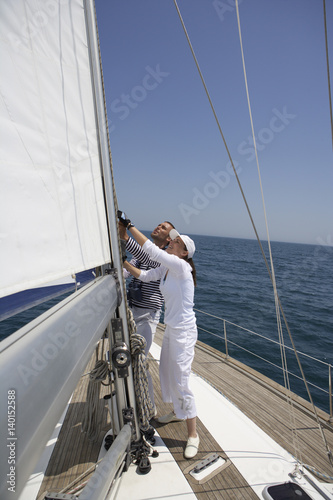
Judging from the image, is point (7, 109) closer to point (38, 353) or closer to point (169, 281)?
point (38, 353)

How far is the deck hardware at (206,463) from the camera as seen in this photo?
6.03ft

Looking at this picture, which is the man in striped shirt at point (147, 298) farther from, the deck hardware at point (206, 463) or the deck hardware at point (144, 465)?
the deck hardware at point (206, 463)

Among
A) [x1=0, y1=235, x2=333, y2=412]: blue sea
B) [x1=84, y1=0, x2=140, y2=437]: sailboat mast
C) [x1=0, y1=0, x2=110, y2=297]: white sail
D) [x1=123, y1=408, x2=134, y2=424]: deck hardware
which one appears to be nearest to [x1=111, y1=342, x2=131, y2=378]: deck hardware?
[x1=84, y1=0, x2=140, y2=437]: sailboat mast

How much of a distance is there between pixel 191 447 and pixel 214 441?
0.26 m

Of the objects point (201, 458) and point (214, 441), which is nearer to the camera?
point (201, 458)

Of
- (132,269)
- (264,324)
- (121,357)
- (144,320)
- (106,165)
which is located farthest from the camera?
(264,324)

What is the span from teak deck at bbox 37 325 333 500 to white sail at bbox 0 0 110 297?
5.25 feet

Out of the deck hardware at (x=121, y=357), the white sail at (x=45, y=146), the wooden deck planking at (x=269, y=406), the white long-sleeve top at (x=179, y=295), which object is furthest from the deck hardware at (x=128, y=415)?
the wooden deck planking at (x=269, y=406)

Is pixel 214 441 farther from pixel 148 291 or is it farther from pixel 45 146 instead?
pixel 45 146

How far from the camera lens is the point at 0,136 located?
63 centimetres

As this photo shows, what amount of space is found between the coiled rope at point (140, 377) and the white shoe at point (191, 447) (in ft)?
1.32

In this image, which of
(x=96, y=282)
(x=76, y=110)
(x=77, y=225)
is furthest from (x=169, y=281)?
(x=76, y=110)

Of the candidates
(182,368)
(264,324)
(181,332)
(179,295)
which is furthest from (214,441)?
(264,324)

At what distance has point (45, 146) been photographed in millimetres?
822
